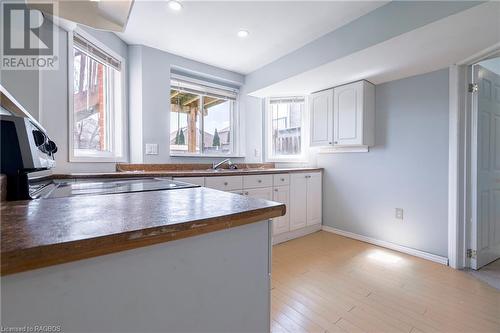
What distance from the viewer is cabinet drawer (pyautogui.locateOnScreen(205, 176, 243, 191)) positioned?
7.39ft

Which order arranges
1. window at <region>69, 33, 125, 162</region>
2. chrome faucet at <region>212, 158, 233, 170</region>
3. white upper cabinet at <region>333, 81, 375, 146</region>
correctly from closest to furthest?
window at <region>69, 33, 125, 162</region> → white upper cabinet at <region>333, 81, 375, 146</region> → chrome faucet at <region>212, 158, 233, 170</region>

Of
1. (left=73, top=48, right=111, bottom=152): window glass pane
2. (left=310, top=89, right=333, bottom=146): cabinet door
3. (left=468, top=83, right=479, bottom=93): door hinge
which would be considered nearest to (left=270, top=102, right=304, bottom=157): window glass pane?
(left=310, top=89, right=333, bottom=146): cabinet door

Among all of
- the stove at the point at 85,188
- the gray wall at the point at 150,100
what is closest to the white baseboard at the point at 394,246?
the gray wall at the point at 150,100

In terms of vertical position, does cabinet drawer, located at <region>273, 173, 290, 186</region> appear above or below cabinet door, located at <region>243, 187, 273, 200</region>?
above

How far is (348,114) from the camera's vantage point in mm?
2711

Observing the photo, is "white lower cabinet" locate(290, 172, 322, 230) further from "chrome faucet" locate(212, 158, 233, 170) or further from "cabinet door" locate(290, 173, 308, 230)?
"chrome faucet" locate(212, 158, 233, 170)

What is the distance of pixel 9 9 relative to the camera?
51.5 inches

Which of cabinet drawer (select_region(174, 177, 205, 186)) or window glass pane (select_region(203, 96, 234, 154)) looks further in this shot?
window glass pane (select_region(203, 96, 234, 154))

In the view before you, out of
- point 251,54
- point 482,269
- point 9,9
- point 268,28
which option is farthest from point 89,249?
point 482,269

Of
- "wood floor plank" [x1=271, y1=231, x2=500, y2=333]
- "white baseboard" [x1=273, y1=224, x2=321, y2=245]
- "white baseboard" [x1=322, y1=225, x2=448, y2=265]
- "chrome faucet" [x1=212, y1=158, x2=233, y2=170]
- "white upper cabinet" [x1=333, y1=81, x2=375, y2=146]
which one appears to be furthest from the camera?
"chrome faucet" [x1=212, y1=158, x2=233, y2=170]

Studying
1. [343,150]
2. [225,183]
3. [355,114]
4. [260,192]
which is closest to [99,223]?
[225,183]

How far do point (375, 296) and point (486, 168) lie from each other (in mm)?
1733

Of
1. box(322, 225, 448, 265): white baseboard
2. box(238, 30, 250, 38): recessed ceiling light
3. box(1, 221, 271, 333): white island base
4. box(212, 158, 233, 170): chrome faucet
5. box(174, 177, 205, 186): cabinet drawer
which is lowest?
box(322, 225, 448, 265): white baseboard

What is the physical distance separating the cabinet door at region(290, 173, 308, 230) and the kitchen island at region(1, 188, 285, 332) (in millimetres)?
2233
